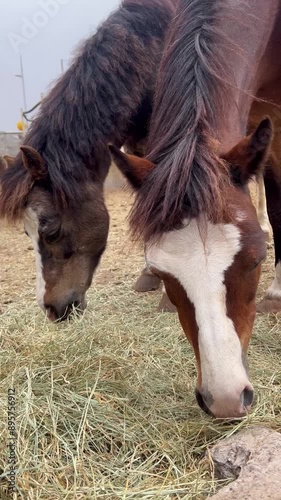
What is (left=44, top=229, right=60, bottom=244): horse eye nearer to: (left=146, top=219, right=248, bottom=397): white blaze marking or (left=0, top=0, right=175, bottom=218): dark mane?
(left=0, top=0, right=175, bottom=218): dark mane

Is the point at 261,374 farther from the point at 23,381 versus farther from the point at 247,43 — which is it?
the point at 247,43

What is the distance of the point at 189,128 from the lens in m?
2.06

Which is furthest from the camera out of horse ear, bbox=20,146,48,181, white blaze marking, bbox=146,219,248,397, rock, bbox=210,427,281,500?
horse ear, bbox=20,146,48,181

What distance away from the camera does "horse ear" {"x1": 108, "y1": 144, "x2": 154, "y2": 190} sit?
6.51 feet

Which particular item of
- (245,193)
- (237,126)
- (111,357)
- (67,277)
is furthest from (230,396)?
(67,277)

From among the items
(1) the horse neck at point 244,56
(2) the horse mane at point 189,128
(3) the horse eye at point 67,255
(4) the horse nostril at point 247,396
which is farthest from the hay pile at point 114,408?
(1) the horse neck at point 244,56

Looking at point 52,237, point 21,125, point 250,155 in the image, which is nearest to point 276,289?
point 52,237

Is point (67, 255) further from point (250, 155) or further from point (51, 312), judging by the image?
point (250, 155)

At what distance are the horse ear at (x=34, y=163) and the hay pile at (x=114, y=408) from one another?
2.49 feet

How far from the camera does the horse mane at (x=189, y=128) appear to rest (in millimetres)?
1861

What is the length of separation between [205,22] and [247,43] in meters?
0.33

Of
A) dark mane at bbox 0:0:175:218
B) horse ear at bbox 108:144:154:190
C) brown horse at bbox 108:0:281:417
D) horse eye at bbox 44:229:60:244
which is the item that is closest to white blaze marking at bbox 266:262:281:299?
dark mane at bbox 0:0:175:218

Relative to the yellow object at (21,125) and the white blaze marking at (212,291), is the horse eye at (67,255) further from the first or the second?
the yellow object at (21,125)

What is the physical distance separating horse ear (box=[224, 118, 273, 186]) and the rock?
0.90 metres
